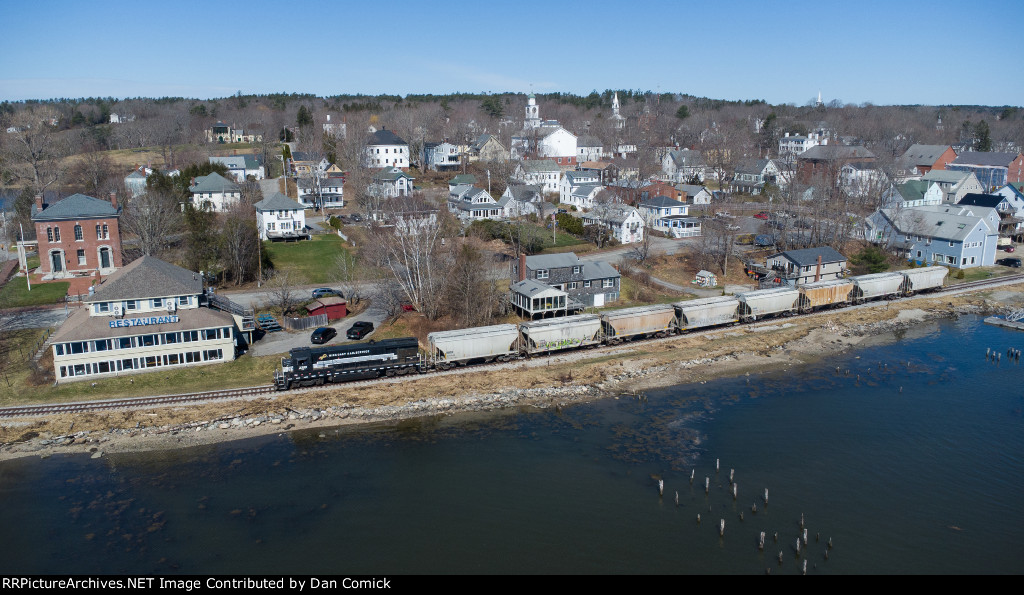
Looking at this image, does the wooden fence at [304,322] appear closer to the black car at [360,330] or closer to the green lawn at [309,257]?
the black car at [360,330]

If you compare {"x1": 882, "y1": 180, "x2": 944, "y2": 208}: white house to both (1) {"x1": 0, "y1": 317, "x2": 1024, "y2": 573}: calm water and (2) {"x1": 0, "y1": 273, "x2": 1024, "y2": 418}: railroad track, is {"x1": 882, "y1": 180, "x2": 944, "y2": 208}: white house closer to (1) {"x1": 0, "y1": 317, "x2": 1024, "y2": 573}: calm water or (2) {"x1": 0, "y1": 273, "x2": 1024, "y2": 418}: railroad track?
(1) {"x1": 0, "y1": 317, "x2": 1024, "y2": 573}: calm water

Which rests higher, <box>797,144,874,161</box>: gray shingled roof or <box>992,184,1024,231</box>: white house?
<box>797,144,874,161</box>: gray shingled roof


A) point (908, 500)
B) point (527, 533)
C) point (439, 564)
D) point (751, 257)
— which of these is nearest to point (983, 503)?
point (908, 500)

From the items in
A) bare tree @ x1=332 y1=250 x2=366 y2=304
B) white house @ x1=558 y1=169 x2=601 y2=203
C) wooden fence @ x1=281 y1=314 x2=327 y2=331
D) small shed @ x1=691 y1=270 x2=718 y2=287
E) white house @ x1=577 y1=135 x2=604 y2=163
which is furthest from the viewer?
white house @ x1=577 y1=135 x2=604 y2=163

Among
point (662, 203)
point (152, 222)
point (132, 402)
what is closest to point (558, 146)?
point (662, 203)

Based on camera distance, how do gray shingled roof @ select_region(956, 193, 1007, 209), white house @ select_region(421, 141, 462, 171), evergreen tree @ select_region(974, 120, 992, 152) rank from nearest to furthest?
1. gray shingled roof @ select_region(956, 193, 1007, 209)
2. white house @ select_region(421, 141, 462, 171)
3. evergreen tree @ select_region(974, 120, 992, 152)

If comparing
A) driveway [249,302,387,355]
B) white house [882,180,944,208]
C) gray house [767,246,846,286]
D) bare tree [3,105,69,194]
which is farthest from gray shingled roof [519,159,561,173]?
bare tree [3,105,69,194]

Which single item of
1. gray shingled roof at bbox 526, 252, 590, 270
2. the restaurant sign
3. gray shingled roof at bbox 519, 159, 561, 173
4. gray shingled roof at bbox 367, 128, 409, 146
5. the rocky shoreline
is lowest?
the rocky shoreline

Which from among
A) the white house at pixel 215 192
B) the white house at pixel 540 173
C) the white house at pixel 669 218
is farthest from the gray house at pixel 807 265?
the white house at pixel 215 192
